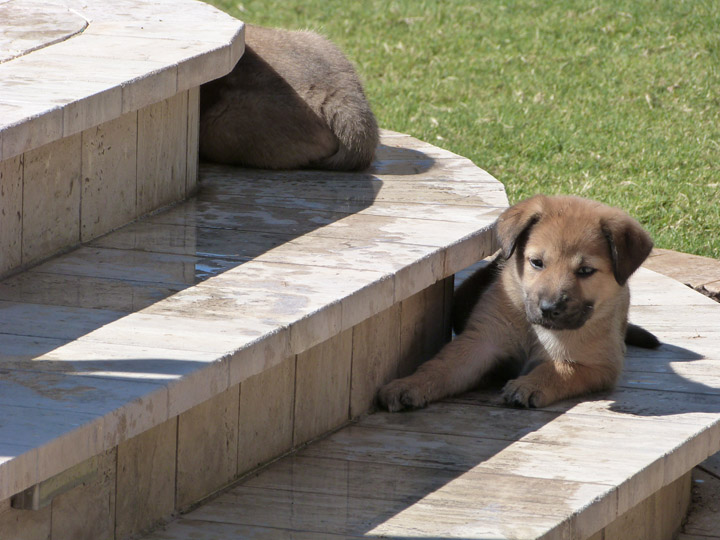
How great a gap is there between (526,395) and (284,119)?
2384 mm

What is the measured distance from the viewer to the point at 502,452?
16.3ft

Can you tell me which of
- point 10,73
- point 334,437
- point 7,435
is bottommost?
point 334,437

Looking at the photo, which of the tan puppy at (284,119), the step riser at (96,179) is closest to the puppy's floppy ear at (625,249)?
the tan puppy at (284,119)

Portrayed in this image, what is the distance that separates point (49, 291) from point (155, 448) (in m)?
0.92

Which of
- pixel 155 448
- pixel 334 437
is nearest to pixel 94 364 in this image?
pixel 155 448

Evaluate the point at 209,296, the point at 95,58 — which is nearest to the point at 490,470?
the point at 209,296

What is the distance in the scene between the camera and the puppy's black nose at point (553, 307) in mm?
5344

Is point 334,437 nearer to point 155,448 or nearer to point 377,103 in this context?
point 155,448

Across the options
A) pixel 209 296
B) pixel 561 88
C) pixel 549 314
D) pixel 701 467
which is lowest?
pixel 701 467

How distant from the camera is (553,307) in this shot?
17.5 feet

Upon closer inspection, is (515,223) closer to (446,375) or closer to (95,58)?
(446,375)

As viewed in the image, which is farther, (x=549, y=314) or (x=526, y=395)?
(x=526, y=395)

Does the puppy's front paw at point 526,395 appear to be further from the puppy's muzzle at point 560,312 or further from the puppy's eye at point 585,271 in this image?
the puppy's eye at point 585,271

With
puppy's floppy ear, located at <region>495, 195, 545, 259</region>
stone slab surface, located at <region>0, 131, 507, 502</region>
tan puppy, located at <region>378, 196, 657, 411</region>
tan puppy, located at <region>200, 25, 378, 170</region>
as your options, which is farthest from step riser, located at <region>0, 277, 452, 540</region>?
tan puppy, located at <region>200, 25, 378, 170</region>
